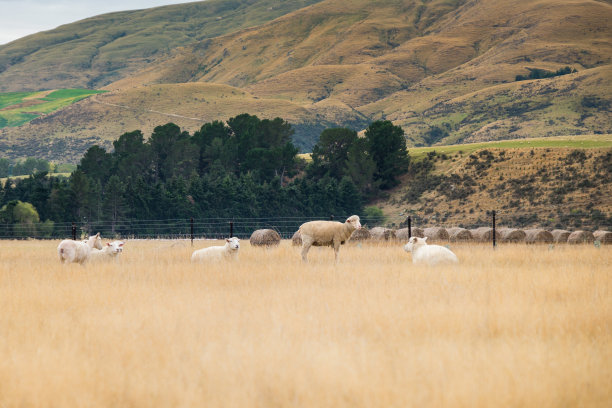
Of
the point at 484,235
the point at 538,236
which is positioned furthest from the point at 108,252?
the point at 538,236

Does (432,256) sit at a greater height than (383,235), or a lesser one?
greater

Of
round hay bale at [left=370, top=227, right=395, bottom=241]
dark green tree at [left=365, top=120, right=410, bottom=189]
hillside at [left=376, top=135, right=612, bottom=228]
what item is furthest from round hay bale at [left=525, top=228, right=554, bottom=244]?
dark green tree at [left=365, top=120, right=410, bottom=189]

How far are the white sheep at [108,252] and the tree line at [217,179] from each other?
5126cm

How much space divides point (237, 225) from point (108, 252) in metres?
54.3

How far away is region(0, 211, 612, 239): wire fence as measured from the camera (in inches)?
2594

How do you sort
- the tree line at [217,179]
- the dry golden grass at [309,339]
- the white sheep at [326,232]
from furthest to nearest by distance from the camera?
1. the tree line at [217,179]
2. the white sheep at [326,232]
3. the dry golden grass at [309,339]

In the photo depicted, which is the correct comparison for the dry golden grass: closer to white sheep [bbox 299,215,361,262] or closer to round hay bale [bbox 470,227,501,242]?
white sheep [bbox 299,215,361,262]

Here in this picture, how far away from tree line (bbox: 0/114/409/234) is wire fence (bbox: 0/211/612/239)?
1.24 metres

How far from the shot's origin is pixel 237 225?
74.2 m

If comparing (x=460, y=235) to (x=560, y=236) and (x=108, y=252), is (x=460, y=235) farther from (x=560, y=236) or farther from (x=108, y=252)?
(x=108, y=252)

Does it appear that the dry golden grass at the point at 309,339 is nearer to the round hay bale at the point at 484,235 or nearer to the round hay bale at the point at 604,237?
the round hay bale at the point at 604,237

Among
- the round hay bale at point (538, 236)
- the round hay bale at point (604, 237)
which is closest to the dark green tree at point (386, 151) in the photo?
the round hay bale at point (538, 236)

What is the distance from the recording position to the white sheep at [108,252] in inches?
778

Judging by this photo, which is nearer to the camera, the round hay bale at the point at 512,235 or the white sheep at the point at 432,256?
the white sheep at the point at 432,256
